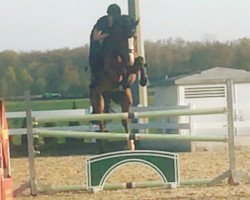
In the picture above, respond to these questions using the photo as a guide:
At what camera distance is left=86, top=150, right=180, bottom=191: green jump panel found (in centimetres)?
1094

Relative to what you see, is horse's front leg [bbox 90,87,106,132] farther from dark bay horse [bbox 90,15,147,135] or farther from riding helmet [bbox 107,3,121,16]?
riding helmet [bbox 107,3,121,16]

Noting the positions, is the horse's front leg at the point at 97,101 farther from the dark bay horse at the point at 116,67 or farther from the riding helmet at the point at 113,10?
the riding helmet at the point at 113,10

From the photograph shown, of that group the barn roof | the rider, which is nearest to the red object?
the rider

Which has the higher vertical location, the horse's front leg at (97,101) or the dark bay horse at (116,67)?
the dark bay horse at (116,67)

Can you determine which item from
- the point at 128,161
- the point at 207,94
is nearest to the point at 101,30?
the point at 128,161

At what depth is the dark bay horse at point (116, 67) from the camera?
1247 cm

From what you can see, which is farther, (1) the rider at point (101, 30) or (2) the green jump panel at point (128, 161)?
(1) the rider at point (101, 30)

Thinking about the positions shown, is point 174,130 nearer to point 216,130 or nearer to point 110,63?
point 216,130

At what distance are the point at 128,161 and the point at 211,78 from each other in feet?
40.9

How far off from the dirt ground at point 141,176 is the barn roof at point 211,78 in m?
3.53

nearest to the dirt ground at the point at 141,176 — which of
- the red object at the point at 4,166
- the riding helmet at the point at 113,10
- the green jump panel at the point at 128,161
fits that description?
the green jump panel at the point at 128,161

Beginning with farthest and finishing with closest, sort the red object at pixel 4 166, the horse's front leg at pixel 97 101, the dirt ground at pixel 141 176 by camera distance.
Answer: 1. the horse's front leg at pixel 97 101
2. the dirt ground at pixel 141 176
3. the red object at pixel 4 166

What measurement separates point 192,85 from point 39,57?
1497cm

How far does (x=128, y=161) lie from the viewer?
10938 millimetres
